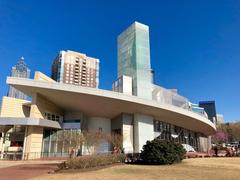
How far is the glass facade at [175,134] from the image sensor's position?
144ft

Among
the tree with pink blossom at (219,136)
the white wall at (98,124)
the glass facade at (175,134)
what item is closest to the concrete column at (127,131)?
the white wall at (98,124)

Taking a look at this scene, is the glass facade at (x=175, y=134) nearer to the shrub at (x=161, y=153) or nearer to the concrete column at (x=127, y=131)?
the concrete column at (x=127, y=131)

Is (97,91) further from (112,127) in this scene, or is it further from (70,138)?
(112,127)

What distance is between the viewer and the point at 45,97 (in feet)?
103

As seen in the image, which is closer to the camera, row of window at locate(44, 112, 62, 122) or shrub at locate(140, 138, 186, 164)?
shrub at locate(140, 138, 186, 164)

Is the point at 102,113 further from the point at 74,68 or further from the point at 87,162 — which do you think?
the point at 74,68

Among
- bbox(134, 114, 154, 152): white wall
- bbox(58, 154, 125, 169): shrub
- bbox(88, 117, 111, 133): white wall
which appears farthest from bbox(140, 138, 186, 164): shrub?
bbox(88, 117, 111, 133): white wall

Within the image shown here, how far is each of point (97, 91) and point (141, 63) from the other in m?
23.0

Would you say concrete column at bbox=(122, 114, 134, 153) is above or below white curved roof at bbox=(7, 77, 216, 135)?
below

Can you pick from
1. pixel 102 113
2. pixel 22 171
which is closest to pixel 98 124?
pixel 102 113

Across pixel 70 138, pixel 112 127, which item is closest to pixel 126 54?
pixel 112 127

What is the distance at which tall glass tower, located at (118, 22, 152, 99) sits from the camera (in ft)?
164

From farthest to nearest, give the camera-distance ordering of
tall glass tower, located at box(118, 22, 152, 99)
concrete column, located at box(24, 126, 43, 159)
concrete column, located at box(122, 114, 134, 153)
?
tall glass tower, located at box(118, 22, 152, 99), concrete column, located at box(122, 114, 134, 153), concrete column, located at box(24, 126, 43, 159)

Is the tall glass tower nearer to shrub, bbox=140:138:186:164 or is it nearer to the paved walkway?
shrub, bbox=140:138:186:164
